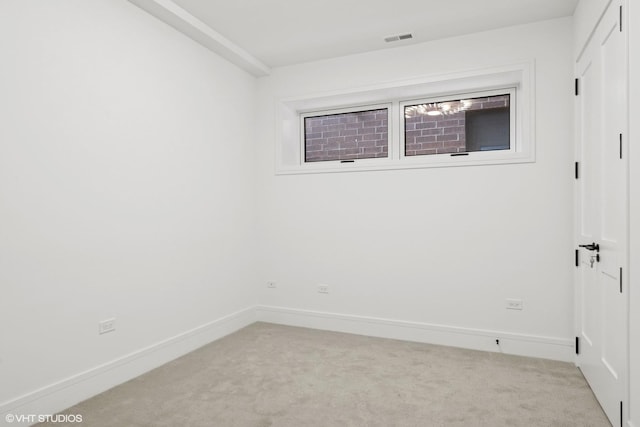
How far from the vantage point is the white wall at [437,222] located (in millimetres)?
3102

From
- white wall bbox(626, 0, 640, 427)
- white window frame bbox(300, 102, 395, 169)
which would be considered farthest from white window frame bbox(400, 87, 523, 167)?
white wall bbox(626, 0, 640, 427)

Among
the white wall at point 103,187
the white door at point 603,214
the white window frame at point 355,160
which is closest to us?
the white door at point 603,214

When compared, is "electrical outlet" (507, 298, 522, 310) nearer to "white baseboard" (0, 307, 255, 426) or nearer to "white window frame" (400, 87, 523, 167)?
"white window frame" (400, 87, 523, 167)

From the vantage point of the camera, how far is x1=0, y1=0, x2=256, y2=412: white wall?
2107 millimetres

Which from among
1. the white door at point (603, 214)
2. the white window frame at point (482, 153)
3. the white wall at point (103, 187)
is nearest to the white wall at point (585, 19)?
the white door at point (603, 214)

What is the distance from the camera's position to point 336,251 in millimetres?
3920

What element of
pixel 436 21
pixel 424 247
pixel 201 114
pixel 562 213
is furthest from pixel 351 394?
pixel 436 21

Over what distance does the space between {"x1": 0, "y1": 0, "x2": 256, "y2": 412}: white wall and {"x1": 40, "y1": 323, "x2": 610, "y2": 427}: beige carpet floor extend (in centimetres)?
43

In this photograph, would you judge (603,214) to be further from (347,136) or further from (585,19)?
(347,136)

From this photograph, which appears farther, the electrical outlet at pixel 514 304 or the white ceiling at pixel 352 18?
the electrical outlet at pixel 514 304

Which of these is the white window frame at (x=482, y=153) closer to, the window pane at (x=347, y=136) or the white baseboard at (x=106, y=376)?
the window pane at (x=347, y=136)

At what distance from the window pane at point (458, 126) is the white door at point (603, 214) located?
756 millimetres

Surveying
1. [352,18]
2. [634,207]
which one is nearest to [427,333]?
[634,207]

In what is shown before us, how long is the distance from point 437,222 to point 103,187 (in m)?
2.74
